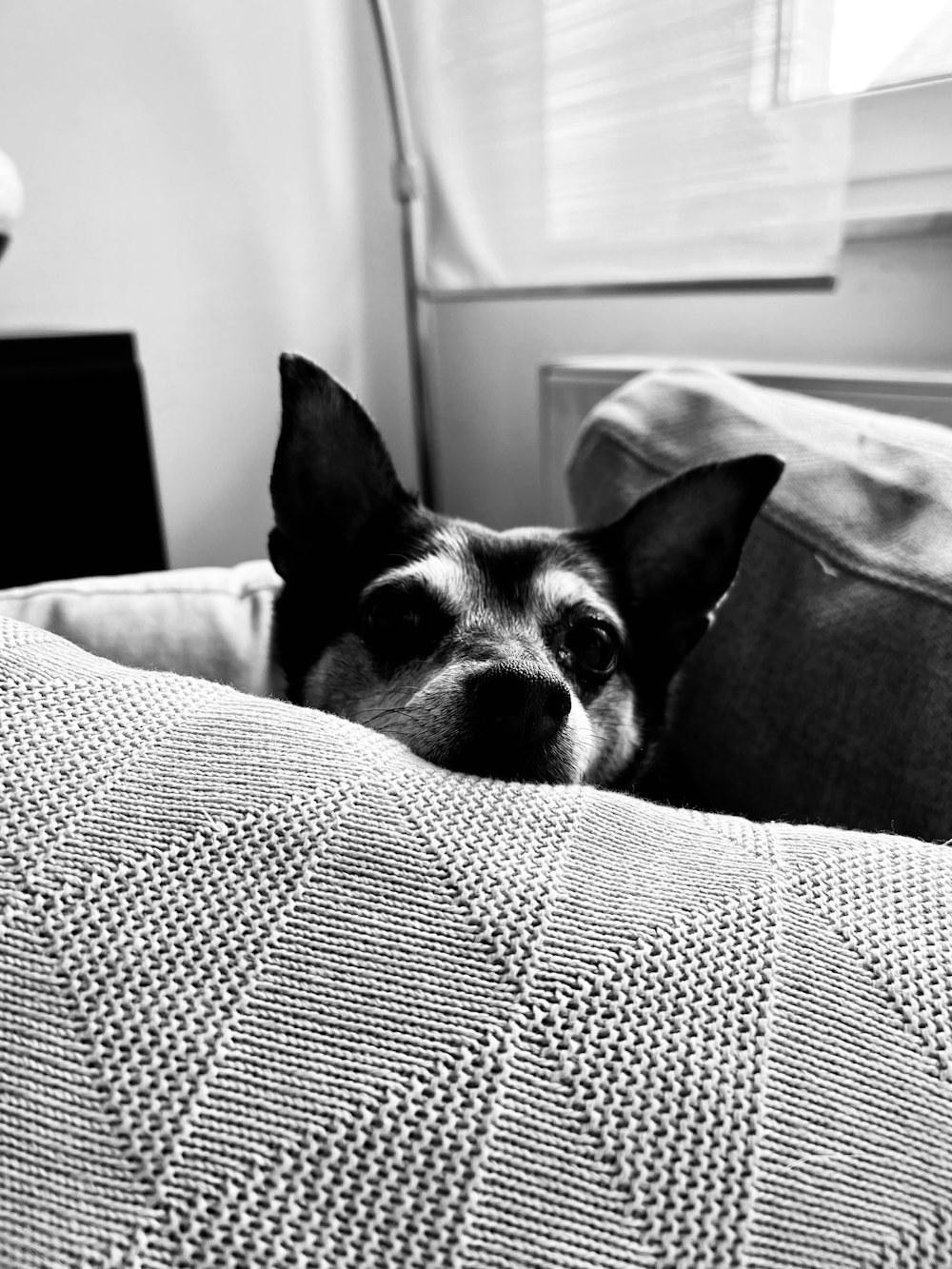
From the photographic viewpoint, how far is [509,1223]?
0.36 metres

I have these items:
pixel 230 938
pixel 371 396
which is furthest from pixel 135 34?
pixel 230 938

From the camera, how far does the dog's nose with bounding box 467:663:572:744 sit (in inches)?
30.8

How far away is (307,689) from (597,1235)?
2.51 ft

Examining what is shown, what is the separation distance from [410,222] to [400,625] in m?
1.67

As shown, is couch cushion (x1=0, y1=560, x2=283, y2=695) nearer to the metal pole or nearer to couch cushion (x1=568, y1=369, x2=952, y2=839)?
couch cushion (x1=568, y1=369, x2=952, y2=839)

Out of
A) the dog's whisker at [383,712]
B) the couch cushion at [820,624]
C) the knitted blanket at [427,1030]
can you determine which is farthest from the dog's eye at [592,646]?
the knitted blanket at [427,1030]

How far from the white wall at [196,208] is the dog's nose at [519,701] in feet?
5.69

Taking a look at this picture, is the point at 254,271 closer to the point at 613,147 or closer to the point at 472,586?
the point at 613,147

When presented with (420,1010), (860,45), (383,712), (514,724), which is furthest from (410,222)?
(420,1010)

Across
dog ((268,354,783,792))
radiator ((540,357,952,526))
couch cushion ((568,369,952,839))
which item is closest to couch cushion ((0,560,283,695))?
dog ((268,354,783,792))

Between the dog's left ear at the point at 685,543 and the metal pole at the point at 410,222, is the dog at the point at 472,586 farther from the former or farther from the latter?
the metal pole at the point at 410,222

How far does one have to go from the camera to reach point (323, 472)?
1.08 metres

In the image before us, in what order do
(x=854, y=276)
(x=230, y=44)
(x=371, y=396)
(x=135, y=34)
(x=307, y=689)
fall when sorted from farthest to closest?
(x=371, y=396)
(x=230, y=44)
(x=135, y=34)
(x=854, y=276)
(x=307, y=689)

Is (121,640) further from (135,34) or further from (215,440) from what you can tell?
(135,34)
